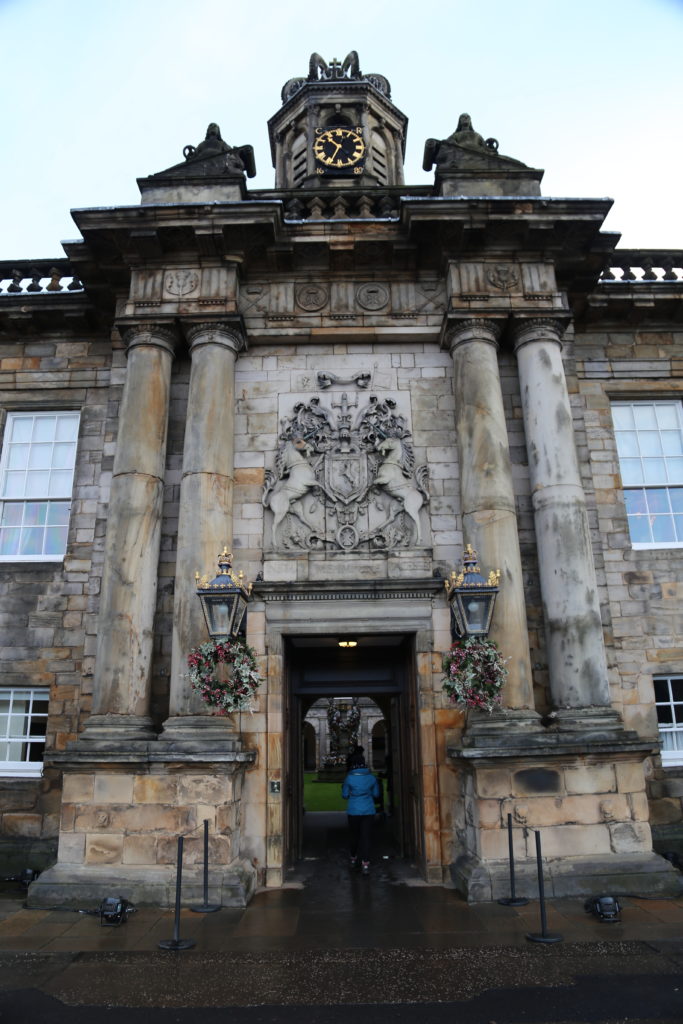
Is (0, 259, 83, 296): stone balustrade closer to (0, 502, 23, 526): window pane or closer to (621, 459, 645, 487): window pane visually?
(0, 502, 23, 526): window pane

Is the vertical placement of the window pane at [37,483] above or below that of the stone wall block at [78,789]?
above

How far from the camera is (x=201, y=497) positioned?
9414 millimetres

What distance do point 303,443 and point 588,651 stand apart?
15.7 ft

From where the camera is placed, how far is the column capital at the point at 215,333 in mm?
10188

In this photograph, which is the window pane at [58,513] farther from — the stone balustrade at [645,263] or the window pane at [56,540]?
the stone balustrade at [645,263]

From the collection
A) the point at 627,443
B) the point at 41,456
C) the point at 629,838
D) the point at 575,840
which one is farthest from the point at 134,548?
the point at 627,443

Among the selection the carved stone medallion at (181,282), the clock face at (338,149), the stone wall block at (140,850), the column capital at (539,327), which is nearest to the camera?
the stone wall block at (140,850)

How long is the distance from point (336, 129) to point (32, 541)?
1195 cm

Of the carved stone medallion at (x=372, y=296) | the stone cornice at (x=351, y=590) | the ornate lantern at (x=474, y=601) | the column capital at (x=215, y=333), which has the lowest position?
the ornate lantern at (x=474, y=601)

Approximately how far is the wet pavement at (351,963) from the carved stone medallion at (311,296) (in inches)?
318

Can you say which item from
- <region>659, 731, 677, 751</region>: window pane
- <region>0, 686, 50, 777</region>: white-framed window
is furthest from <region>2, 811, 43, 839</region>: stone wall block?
<region>659, 731, 677, 751</region>: window pane

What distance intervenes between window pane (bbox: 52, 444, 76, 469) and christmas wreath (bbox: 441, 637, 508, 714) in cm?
704

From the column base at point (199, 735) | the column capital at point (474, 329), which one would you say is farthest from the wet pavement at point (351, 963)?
the column capital at point (474, 329)

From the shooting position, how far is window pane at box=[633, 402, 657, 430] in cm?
1165
